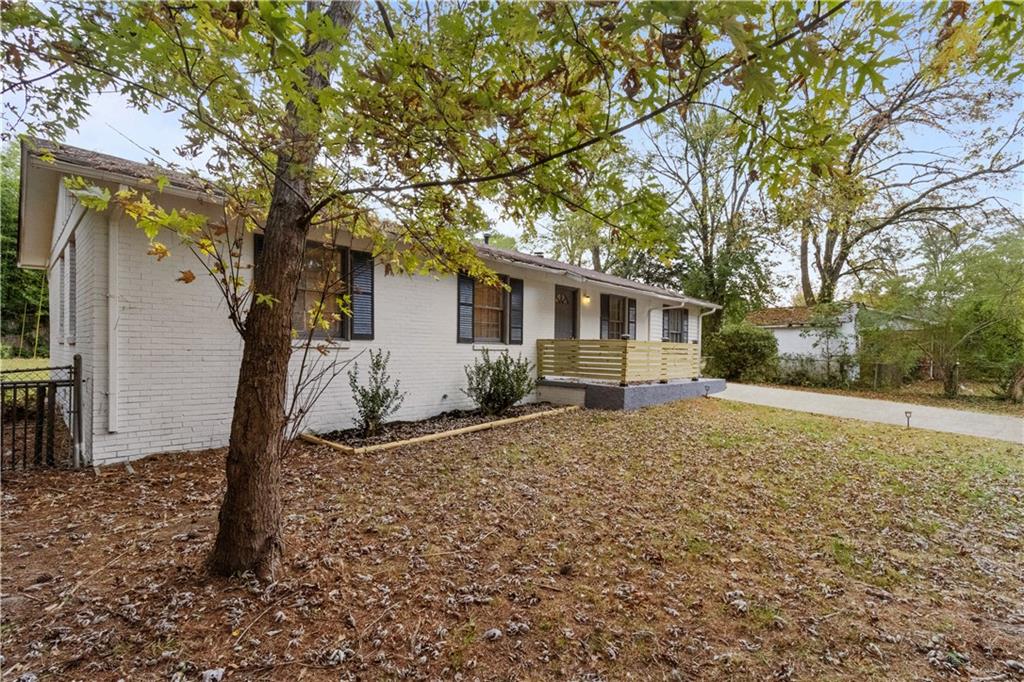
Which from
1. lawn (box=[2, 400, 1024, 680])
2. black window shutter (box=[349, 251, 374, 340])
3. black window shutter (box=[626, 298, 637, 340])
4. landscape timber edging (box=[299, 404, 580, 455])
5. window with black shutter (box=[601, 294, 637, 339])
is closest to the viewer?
lawn (box=[2, 400, 1024, 680])

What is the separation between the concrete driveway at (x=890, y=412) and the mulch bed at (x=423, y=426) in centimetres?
689

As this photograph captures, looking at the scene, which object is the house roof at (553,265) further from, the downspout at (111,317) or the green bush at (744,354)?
the downspout at (111,317)

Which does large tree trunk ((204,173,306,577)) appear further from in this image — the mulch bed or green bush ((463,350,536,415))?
green bush ((463,350,536,415))

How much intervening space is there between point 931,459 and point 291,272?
8.71m

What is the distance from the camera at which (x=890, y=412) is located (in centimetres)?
1101

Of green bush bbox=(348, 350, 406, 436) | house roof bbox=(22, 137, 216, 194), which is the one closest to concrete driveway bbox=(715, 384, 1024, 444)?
green bush bbox=(348, 350, 406, 436)

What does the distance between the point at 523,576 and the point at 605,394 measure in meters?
7.30

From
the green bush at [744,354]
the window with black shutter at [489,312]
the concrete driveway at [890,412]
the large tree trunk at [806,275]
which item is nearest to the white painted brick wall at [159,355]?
the window with black shutter at [489,312]

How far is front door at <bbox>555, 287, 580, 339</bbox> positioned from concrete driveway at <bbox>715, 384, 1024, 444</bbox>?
4.98 m

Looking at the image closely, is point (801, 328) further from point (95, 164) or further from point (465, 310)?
point (95, 164)

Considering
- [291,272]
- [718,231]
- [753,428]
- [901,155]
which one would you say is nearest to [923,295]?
[901,155]

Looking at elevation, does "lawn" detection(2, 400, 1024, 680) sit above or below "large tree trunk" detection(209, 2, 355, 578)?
below

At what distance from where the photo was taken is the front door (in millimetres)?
11977

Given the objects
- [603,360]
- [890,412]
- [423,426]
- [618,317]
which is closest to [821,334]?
[890,412]
